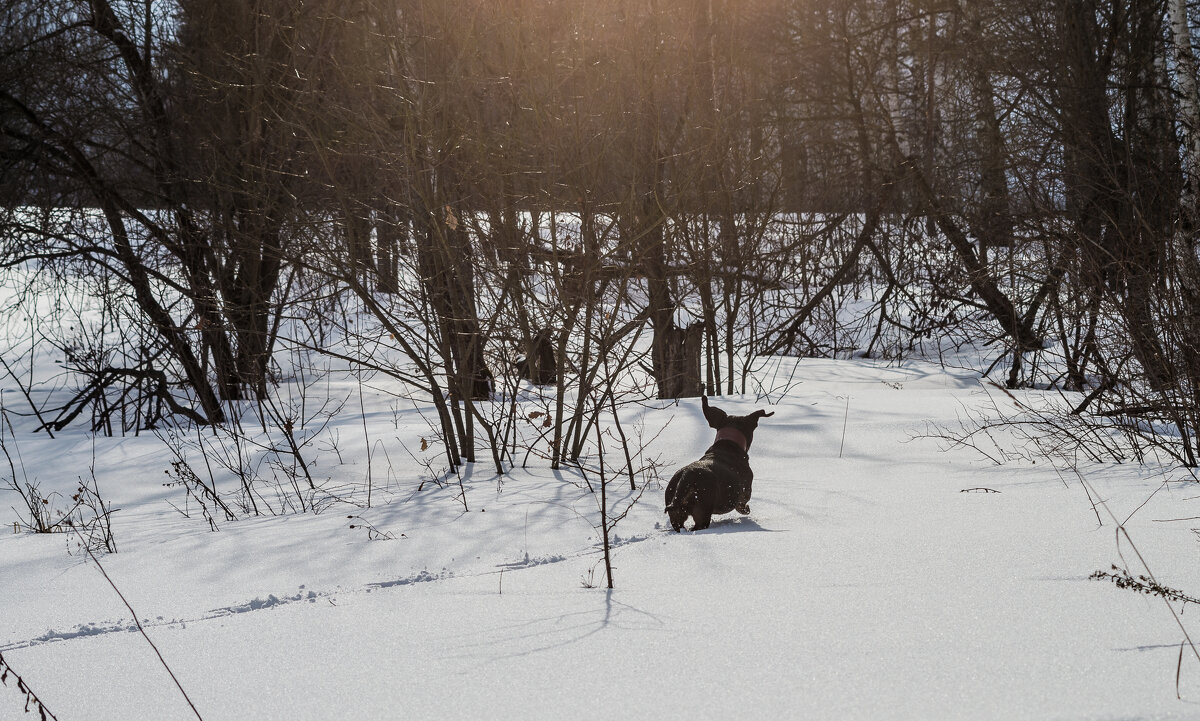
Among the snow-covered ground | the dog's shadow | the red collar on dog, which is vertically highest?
the red collar on dog

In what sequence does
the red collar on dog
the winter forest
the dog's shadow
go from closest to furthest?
the winter forest < the dog's shadow < the red collar on dog

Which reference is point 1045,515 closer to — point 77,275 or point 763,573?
point 763,573

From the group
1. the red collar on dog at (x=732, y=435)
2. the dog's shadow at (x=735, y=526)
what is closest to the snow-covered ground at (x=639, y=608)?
the dog's shadow at (x=735, y=526)

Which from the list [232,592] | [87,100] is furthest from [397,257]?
[87,100]

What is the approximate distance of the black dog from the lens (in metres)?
3.65

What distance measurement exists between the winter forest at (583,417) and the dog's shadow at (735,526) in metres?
0.04

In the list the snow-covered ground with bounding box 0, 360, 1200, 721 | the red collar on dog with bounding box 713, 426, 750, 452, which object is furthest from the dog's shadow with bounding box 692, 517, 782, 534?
the red collar on dog with bounding box 713, 426, 750, 452

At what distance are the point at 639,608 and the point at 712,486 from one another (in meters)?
1.19

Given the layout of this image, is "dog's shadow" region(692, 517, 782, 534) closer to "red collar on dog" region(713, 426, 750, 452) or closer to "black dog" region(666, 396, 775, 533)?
"black dog" region(666, 396, 775, 533)

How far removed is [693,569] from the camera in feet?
9.71

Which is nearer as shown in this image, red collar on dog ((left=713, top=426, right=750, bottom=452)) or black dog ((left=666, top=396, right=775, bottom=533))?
black dog ((left=666, top=396, right=775, bottom=533))

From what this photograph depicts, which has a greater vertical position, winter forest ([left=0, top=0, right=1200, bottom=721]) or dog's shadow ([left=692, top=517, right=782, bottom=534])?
winter forest ([left=0, top=0, right=1200, bottom=721])

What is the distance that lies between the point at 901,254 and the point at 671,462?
7739 millimetres

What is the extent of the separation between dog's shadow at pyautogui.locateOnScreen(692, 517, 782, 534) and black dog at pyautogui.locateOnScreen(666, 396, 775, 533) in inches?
1.5
